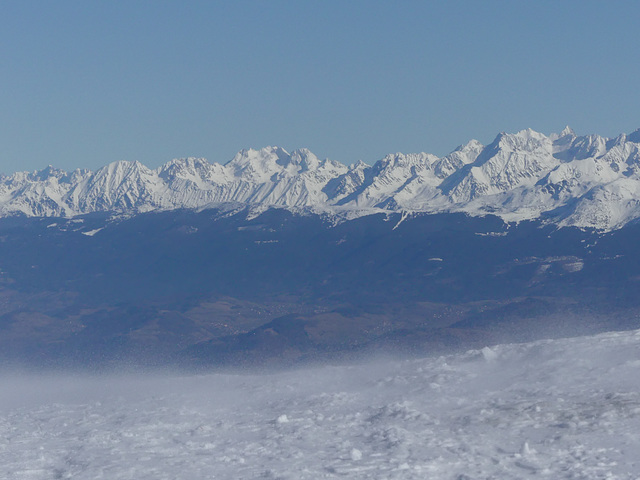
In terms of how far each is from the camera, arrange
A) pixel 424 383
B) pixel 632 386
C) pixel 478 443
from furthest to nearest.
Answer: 1. pixel 424 383
2. pixel 632 386
3. pixel 478 443

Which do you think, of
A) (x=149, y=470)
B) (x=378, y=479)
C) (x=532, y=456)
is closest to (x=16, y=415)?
(x=149, y=470)

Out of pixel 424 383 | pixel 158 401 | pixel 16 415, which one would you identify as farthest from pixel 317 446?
pixel 16 415

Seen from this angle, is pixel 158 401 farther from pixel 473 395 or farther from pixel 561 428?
pixel 561 428

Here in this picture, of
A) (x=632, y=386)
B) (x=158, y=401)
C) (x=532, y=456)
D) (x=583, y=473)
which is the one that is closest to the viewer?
(x=583, y=473)

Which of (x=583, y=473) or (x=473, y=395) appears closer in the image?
(x=583, y=473)

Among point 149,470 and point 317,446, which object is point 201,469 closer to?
point 149,470

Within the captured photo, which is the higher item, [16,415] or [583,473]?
[16,415]

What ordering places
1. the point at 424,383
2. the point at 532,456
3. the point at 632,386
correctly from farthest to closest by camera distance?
the point at 424,383
the point at 632,386
the point at 532,456
